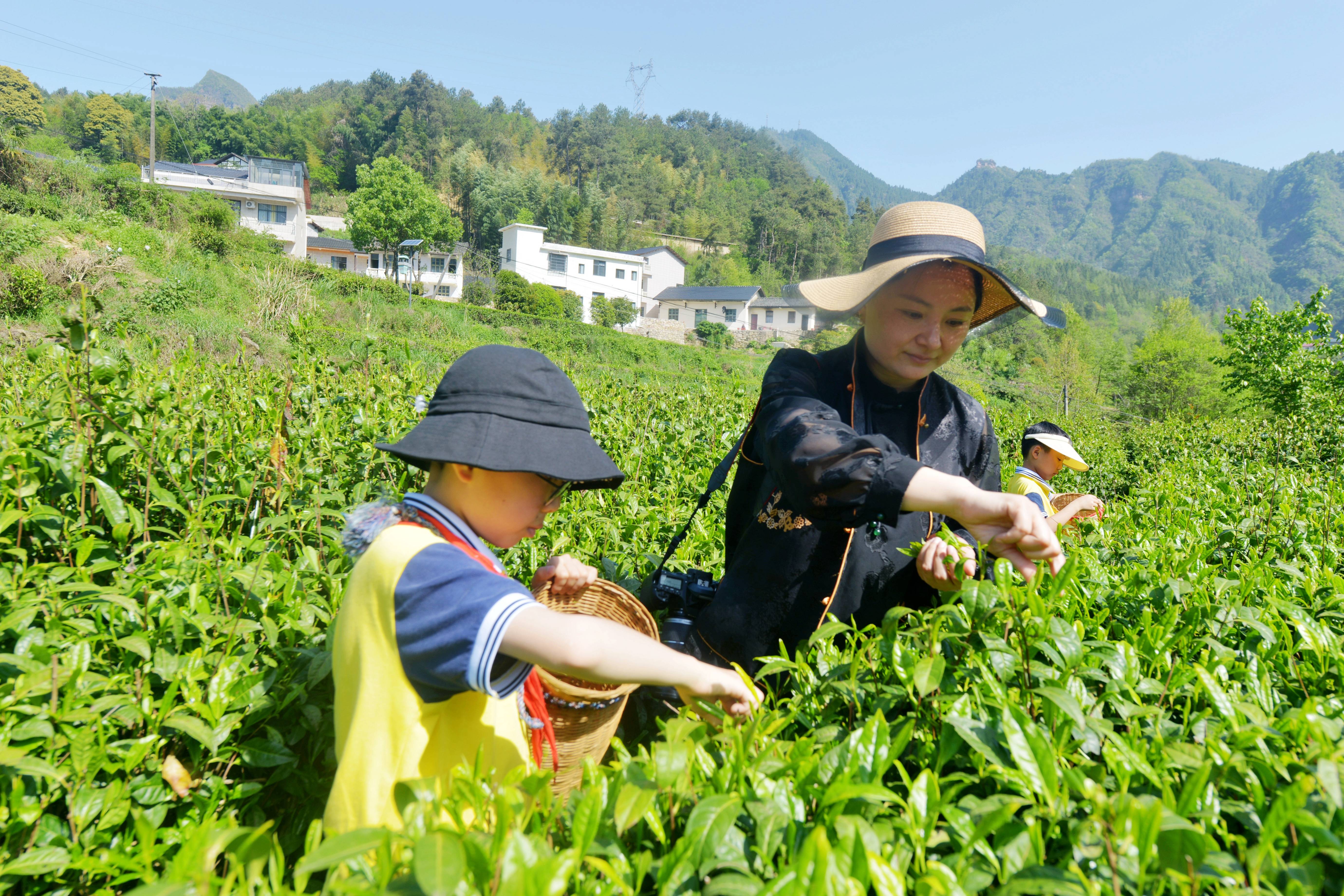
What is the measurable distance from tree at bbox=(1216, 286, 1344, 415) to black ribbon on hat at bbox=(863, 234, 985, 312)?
48.5ft

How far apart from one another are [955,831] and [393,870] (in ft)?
2.10

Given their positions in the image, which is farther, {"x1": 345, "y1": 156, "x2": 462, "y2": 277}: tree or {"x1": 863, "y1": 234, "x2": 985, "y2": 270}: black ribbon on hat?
{"x1": 345, "y1": 156, "x2": 462, "y2": 277}: tree

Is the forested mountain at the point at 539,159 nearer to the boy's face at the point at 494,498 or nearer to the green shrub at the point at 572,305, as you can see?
the green shrub at the point at 572,305

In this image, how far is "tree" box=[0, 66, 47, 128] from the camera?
217ft

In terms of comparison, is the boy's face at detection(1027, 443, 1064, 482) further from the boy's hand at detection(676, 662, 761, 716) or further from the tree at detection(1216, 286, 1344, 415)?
the tree at detection(1216, 286, 1344, 415)

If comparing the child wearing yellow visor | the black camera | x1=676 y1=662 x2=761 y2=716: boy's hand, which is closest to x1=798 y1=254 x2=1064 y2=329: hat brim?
the black camera

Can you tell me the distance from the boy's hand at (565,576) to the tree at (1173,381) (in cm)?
3012

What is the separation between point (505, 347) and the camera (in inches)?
63.5

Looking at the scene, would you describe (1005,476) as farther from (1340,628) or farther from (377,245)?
(377,245)

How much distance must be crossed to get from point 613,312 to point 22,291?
3788cm

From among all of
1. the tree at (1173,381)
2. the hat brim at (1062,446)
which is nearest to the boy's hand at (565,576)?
the hat brim at (1062,446)

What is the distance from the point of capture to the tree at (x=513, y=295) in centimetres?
4388

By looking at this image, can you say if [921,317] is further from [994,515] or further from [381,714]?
[381,714]

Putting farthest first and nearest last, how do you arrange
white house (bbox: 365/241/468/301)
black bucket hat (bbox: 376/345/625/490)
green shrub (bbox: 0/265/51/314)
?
white house (bbox: 365/241/468/301), green shrub (bbox: 0/265/51/314), black bucket hat (bbox: 376/345/625/490)
